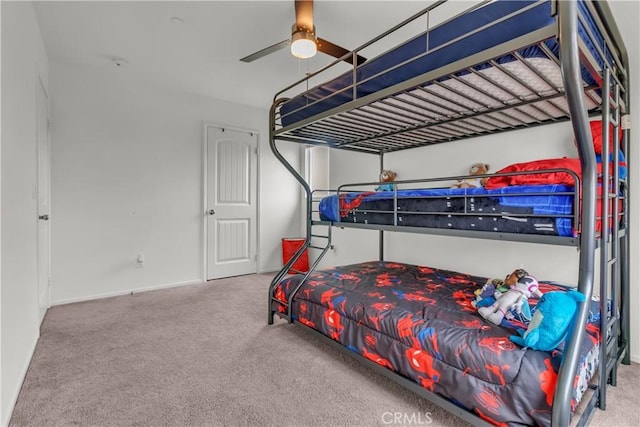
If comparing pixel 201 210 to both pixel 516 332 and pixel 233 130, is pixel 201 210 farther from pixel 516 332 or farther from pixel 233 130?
Answer: pixel 516 332

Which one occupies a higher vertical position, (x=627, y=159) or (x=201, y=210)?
(x=627, y=159)

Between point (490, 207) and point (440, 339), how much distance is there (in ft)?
2.27

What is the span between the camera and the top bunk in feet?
3.75

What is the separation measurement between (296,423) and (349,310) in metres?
0.67

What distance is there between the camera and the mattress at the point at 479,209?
133cm

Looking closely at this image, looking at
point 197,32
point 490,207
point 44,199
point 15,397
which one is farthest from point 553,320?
point 44,199

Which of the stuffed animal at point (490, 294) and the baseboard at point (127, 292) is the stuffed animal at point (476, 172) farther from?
the baseboard at point (127, 292)

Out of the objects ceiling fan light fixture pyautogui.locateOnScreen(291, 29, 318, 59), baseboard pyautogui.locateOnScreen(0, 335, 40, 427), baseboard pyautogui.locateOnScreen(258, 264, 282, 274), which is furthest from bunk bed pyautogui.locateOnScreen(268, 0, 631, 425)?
baseboard pyautogui.locateOnScreen(258, 264, 282, 274)

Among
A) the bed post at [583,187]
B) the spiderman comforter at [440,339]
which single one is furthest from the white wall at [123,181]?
the bed post at [583,187]

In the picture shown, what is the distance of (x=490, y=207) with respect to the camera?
5.05ft

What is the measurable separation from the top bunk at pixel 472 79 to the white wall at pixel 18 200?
158 centimetres

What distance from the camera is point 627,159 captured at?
71.1 inches

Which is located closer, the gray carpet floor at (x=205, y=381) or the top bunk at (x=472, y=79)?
the top bunk at (x=472, y=79)

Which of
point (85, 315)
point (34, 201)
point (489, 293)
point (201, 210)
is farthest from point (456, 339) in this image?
point (201, 210)
